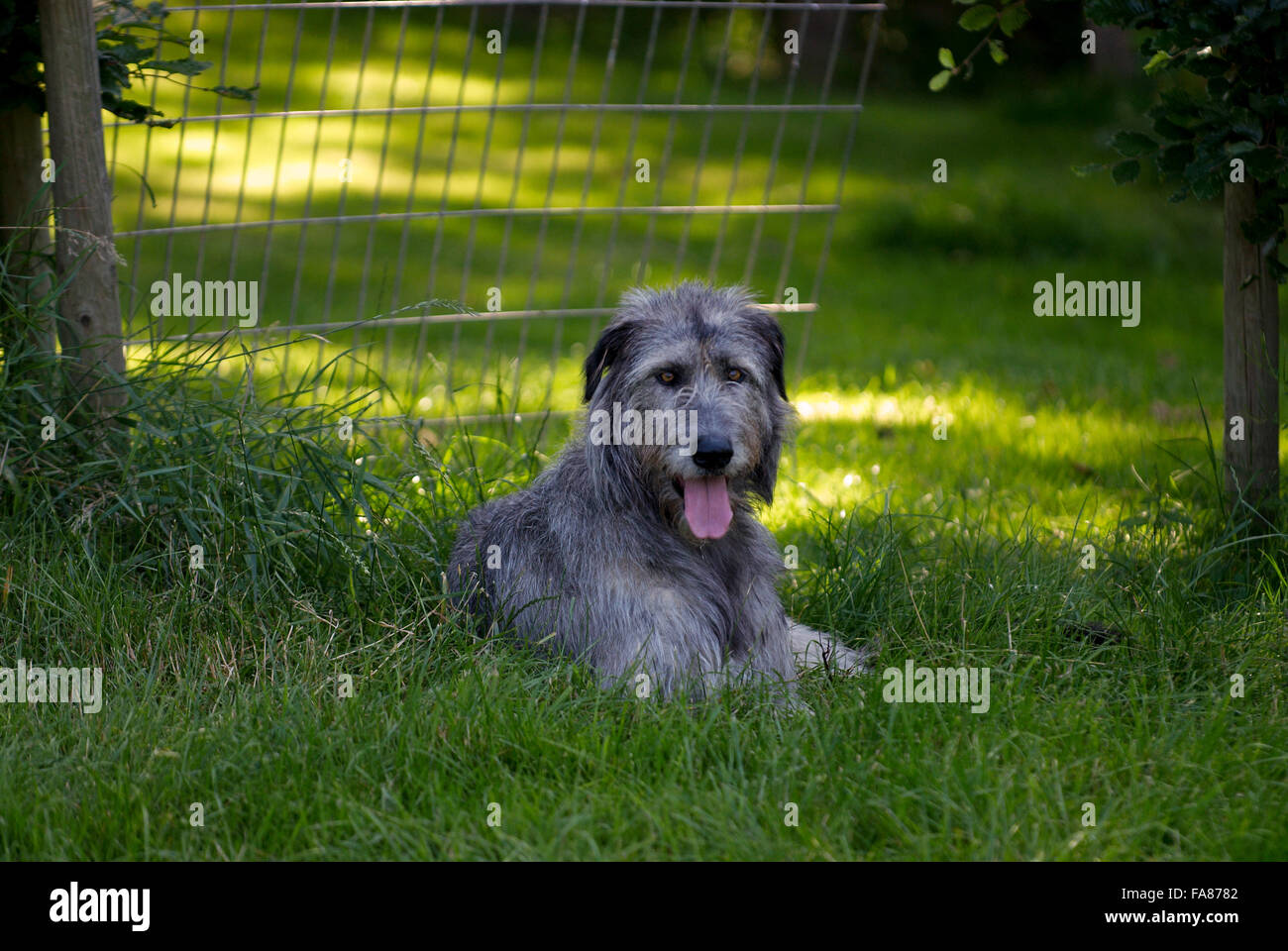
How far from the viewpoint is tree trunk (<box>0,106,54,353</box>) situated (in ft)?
15.3

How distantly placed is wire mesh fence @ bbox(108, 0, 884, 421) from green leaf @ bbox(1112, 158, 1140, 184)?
5.82 feet

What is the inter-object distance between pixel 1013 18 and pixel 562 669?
2.88 meters

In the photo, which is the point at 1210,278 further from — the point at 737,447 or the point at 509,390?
the point at 737,447

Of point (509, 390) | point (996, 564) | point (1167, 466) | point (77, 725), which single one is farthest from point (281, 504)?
point (1167, 466)

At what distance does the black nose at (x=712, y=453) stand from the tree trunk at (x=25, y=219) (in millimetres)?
2485

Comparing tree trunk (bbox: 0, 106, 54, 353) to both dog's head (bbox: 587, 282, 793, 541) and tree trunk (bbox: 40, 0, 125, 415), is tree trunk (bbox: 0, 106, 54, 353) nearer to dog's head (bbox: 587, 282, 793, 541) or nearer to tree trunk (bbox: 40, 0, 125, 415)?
tree trunk (bbox: 40, 0, 125, 415)

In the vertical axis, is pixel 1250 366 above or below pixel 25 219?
below

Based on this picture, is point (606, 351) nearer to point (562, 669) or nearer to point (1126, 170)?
point (562, 669)

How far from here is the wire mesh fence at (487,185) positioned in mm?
7539

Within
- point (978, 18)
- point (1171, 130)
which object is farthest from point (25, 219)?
point (1171, 130)

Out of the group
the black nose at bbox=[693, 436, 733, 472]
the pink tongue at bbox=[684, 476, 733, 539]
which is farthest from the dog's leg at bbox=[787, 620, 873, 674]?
the black nose at bbox=[693, 436, 733, 472]

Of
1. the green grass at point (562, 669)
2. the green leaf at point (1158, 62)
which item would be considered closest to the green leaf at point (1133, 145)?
the green leaf at point (1158, 62)

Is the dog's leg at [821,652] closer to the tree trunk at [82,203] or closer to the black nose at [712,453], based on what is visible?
the black nose at [712,453]

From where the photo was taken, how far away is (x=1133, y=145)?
4.64 metres
